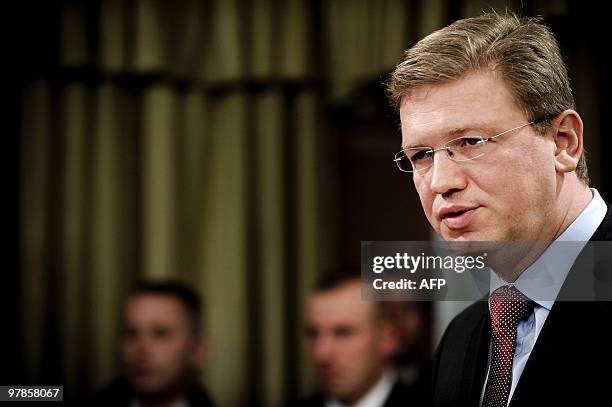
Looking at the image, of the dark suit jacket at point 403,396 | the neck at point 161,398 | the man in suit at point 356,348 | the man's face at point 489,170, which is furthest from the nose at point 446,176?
the neck at point 161,398

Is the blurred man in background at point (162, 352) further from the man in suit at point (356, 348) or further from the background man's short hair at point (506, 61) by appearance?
the background man's short hair at point (506, 61)

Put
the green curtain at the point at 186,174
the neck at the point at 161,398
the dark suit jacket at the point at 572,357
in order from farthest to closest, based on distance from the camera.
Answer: the green curtain at the point at 186,174, the neck at the point at 161,398, the dark suit jacket at the point at 572,357

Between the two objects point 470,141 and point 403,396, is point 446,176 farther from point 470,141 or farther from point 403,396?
point 403,396

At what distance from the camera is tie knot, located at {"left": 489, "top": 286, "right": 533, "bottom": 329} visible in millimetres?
555

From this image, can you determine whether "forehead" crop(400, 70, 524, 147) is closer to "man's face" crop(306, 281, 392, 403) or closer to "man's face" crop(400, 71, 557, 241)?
"man's face" crop(400, 71, 557, 241)

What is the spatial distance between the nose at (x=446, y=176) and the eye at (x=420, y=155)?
10 mm

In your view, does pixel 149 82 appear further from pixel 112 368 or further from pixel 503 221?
pixel 503 221

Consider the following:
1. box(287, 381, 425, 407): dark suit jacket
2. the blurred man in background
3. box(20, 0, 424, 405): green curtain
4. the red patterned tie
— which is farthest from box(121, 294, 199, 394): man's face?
the red patterned tie

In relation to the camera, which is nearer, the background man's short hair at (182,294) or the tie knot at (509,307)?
the tie knot at (509,307)

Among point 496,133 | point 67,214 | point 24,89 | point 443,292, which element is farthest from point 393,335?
point 24,89

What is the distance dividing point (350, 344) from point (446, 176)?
0.52m

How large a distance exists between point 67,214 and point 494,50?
1.12m

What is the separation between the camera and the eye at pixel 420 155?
55 centimetres

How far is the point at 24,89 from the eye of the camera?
4.82 feet
